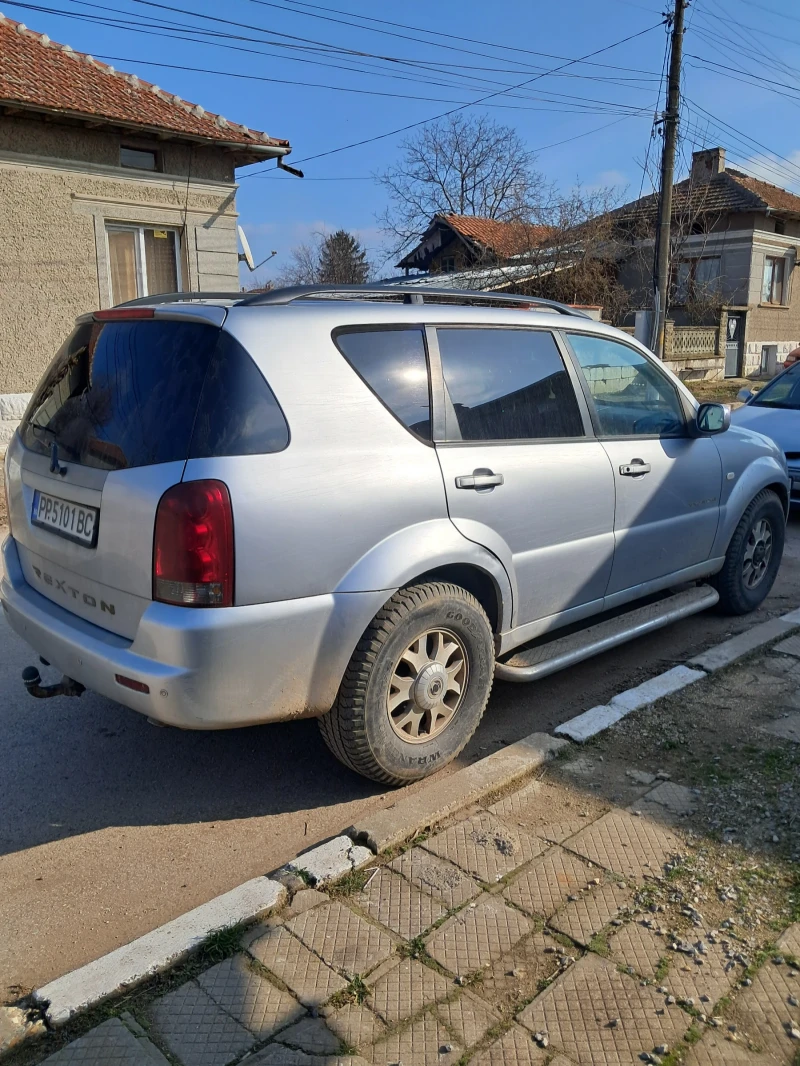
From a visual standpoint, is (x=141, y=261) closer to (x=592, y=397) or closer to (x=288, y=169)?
(x=288, y=169)

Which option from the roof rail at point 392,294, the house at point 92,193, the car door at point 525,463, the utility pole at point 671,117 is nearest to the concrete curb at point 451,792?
the car door at point 525,463

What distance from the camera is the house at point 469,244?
2412 cm

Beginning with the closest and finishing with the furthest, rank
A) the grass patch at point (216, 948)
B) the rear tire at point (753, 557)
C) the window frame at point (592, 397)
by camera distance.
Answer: the grass patch at point (216, 948), the window frame at point (592, 397), the rear tire at point (753, 557)

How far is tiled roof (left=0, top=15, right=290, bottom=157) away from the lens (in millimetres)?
10938

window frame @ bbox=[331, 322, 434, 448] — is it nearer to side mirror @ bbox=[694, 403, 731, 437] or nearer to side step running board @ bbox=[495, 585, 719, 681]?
side step running board @ bbox=[495, 585, 719, 681]

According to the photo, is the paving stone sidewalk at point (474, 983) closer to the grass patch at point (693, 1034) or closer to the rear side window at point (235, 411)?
the grass patch at point (693, 1034)

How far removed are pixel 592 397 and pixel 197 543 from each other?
90.3 inches

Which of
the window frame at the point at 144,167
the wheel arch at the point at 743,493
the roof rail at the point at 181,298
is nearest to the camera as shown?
the roof rail at the point at 181,298

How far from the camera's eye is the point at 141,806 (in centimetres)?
335

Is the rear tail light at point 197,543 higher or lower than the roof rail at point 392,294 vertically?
lower

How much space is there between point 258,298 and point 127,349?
52 cm

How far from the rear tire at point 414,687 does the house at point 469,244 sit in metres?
22.0

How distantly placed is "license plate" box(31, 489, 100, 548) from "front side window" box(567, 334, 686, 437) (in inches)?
94.5

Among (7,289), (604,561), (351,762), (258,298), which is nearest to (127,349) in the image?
(258,298)
